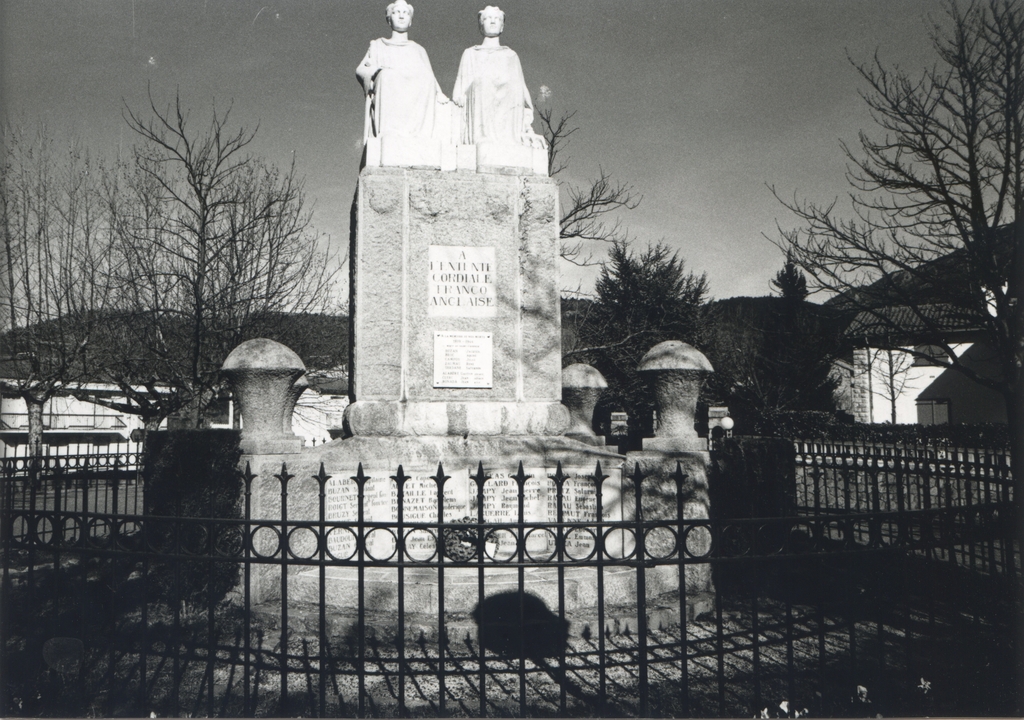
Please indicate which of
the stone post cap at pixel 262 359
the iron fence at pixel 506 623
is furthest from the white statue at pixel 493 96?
the iron fence at pixel 506 623

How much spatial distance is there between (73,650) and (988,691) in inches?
186

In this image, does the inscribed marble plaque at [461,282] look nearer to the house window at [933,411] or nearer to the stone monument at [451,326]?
the stone monument at [451,326]

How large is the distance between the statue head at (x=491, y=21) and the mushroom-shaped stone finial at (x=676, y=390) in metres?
3.31

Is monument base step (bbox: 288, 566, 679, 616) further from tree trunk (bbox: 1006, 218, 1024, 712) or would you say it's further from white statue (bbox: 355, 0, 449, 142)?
white statue (bbox: 355, 0, 449, 142)

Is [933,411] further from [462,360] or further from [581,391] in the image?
[462,360]

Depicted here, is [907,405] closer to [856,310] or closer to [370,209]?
[856,310]

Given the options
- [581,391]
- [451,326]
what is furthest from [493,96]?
[581,391]

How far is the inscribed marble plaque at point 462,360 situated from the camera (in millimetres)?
5957

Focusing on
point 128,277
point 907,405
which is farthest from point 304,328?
point 907,405

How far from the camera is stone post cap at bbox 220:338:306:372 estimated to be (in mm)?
5684

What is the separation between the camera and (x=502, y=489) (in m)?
5.51

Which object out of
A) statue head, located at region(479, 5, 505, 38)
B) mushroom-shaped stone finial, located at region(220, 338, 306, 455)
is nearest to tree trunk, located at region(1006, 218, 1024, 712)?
statue head, located at region(479, 5, 505, 38)

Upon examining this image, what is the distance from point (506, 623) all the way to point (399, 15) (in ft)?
17.3

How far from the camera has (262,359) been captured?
5.70 meters
